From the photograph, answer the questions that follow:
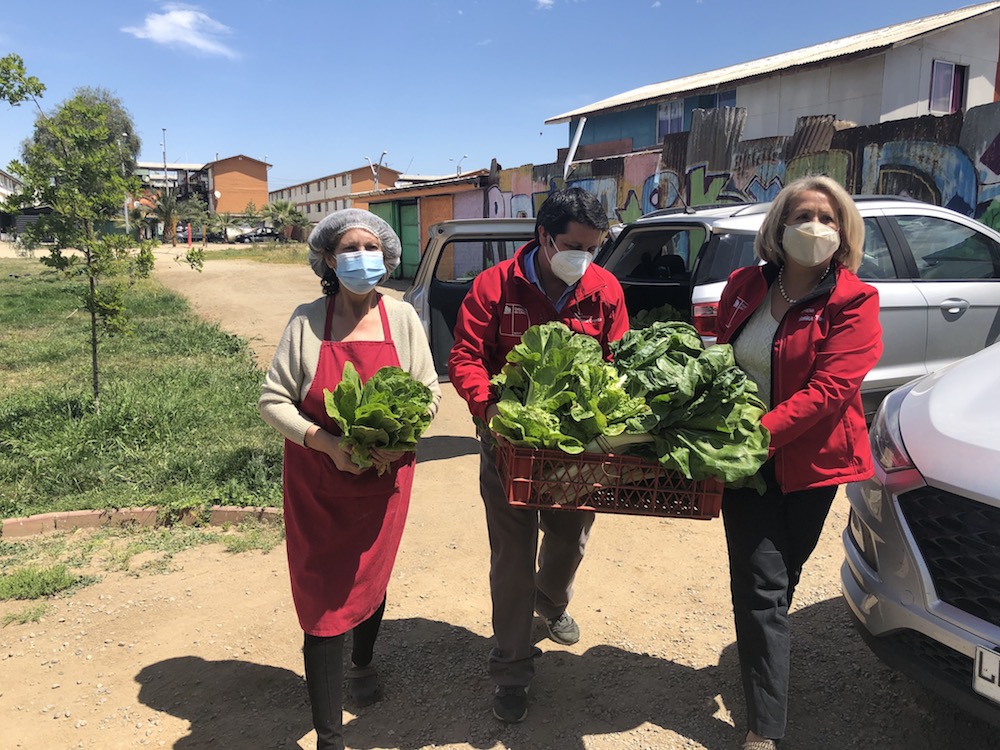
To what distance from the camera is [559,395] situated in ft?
8.13

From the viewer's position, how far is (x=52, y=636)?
11.9 ft

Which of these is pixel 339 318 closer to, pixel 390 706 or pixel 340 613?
pixel 340 613

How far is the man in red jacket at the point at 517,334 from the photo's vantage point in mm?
2879

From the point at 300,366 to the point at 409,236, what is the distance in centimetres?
2245

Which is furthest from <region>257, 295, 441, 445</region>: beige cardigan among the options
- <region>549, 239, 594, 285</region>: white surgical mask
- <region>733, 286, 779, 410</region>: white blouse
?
<region>733, 286, 779, 410</region>: white blouse

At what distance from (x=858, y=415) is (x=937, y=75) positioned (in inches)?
679

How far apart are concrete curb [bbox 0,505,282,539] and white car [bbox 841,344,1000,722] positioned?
Answer: 3.83m

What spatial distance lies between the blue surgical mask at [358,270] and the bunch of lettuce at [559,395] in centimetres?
60

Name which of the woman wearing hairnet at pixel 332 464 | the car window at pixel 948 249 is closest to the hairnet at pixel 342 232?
the woman wearing hairnet at pixel 332 464

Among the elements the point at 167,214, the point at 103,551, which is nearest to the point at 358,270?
the point at 103,551

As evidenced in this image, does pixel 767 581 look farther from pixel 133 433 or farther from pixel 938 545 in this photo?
pixel 133 433

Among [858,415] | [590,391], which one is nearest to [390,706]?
[590,391]

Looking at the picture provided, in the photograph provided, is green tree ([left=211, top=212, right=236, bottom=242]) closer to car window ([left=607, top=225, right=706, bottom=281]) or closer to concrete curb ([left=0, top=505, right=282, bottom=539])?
car window ([left=607, top=225, right=706, bottom=281])

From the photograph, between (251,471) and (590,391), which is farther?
(251,471)
